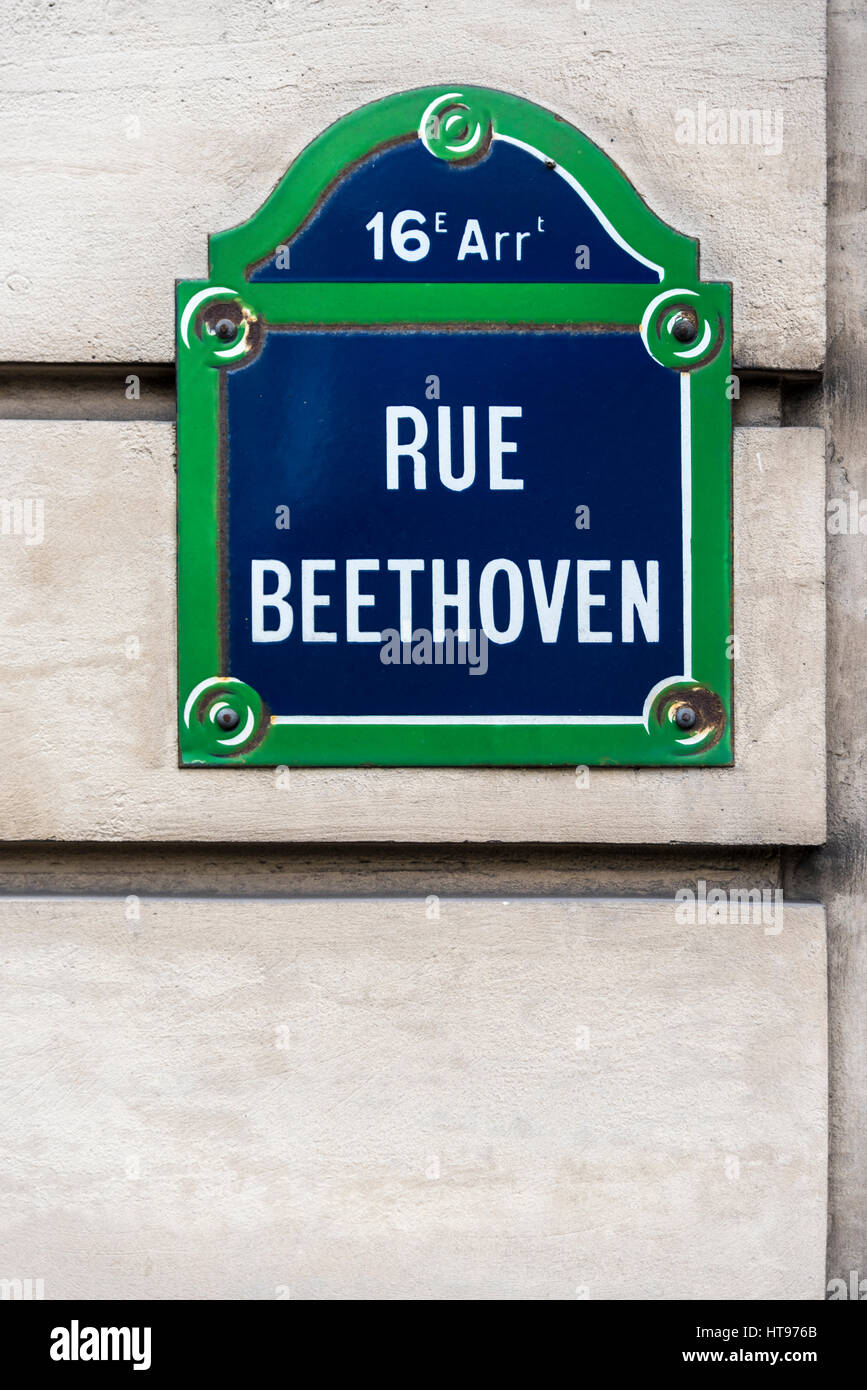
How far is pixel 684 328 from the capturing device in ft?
6.47

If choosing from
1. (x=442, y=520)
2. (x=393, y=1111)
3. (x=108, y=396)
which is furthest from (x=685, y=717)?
(x=108, y=396)

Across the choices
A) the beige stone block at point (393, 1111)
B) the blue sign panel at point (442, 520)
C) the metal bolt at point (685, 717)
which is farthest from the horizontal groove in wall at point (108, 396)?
the beige stone block at point (393, 1111)

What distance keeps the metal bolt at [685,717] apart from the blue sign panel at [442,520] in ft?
0.45

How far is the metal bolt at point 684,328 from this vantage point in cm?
197

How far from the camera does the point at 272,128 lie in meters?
1.99

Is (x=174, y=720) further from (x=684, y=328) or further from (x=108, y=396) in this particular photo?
(x=684, y=328)

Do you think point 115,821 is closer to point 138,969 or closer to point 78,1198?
point 138,969

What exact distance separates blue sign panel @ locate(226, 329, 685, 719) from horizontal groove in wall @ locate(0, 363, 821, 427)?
6.0 inches

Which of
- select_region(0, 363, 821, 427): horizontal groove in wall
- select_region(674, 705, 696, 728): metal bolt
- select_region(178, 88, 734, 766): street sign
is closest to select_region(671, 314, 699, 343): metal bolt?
select_region(178, 88, 734, 766): street sign

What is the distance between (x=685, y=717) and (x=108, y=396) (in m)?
1.12

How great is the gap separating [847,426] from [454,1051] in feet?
4.13

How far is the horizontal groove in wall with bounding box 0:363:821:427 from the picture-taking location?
204 centimetres
